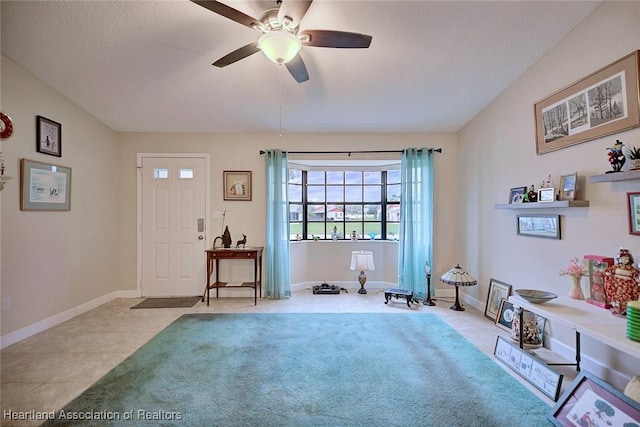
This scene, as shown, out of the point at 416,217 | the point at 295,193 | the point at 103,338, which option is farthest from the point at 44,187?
the point at 416,217

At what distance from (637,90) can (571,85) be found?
534 millimetres

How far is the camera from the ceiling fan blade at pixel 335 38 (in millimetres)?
1803

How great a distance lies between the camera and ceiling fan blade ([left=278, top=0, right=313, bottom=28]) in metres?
1.65

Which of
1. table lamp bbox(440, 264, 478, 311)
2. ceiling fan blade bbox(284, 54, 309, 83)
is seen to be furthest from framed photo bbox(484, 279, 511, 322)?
ceiling fan blade bbox(284, 54, 309, 83)

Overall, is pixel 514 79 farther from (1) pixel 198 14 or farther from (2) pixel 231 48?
(1) pixel 198 14

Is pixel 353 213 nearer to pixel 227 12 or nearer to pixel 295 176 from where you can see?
pixel 295 176

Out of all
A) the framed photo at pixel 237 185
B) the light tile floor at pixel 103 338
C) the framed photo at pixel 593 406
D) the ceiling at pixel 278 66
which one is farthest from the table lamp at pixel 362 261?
the framed photo at pixel 593 406

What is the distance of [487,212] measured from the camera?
354 cm

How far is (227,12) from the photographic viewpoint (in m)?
1.66

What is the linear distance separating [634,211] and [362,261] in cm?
300

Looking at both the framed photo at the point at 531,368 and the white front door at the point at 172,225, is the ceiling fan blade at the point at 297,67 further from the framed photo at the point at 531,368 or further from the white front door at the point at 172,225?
the framed photo at the point at 531,368

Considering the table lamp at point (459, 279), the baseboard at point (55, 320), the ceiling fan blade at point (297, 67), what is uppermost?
the ceiling fan blade at point (297, 67)

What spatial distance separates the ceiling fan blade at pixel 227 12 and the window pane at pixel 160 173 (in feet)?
10.5

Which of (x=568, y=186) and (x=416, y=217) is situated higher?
(x=568, y=186)
